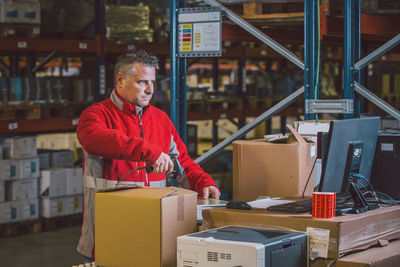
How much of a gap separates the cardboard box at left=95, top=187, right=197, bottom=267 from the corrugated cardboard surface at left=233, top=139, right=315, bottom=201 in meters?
0.84

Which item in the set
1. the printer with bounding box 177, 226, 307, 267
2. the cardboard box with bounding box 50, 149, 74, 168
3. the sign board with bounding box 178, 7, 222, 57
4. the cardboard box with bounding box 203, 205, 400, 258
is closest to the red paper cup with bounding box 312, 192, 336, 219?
the cardboard box with bounding box 203, 205, 400, 258

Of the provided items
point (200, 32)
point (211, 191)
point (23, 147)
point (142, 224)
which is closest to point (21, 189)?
point (23, 147)

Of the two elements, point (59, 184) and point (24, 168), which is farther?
point (59, 184)

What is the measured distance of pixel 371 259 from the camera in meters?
2.98

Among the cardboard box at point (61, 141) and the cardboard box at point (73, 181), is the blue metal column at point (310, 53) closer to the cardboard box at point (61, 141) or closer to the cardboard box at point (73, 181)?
the cardboard box at point (73, 181)

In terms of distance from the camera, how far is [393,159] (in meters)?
3.87

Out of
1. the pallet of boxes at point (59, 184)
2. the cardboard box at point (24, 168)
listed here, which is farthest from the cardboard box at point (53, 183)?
the cardboard box at point (24, 168)

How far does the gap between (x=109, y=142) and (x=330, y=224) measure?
122 cm

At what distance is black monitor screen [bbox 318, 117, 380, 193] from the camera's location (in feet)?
10.6

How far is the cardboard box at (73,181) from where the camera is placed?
8648 millimetres

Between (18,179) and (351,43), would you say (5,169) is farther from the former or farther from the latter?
(351,43)

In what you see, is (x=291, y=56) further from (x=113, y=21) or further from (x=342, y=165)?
(x=113, y=21)

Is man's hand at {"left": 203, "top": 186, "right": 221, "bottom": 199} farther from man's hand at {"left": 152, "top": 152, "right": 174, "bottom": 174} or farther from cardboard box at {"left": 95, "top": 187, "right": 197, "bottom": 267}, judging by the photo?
cardboard box at {"left": 95, "top": 187, "right": 197, "bottom": 267}

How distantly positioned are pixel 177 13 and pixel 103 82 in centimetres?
379
